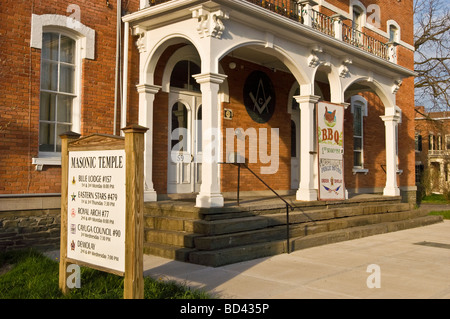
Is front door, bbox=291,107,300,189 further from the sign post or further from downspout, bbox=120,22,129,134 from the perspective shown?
the sign post

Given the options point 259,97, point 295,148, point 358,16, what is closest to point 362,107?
point 358,16

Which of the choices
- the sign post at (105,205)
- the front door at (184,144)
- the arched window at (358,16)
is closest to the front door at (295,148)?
the front door at (184,144)

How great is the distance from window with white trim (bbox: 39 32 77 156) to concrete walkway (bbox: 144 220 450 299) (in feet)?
10.1

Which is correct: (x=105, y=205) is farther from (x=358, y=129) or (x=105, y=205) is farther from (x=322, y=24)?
(x=358, y=129)

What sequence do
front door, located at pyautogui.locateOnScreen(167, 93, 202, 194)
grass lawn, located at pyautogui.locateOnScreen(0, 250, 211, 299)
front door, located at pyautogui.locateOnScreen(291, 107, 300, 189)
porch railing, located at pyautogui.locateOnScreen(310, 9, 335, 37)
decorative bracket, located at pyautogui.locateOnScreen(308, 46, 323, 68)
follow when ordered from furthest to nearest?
front door, located at pyautogui.locateOnScreen(291, 107, 300, 189) → porch railing, located at pyautogui.locateOnScreen(310, 9, 335, 37) → decorative bracket, located at pyautogui.locateOnScreen(308, 46, 323, 68) → front door, located at pyautogui.locateOnScreen(167, 93, 202, 194) → grass lawn, located at pyautogui.locateOnScreen(0, 250, 211, 299)

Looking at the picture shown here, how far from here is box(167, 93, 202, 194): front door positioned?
34.6 ft

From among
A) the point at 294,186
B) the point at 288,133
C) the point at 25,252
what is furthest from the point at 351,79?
the point at 25,252

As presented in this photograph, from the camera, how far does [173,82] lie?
10820mm

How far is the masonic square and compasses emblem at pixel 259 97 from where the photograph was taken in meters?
12.3

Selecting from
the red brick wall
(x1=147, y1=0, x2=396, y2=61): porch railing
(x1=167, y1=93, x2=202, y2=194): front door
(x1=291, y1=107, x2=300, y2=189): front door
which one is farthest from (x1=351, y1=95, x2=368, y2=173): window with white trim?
(x1=167, y1=93, x2=202, y2=194): front door

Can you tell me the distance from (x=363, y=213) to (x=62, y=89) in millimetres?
7412

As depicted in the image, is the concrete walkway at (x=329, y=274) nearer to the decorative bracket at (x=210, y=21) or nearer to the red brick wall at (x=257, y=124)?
the red brick wall at (x=257, y=124)

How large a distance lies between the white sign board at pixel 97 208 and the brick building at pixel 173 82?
3168 millimetres

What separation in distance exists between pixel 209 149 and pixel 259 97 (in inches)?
192
